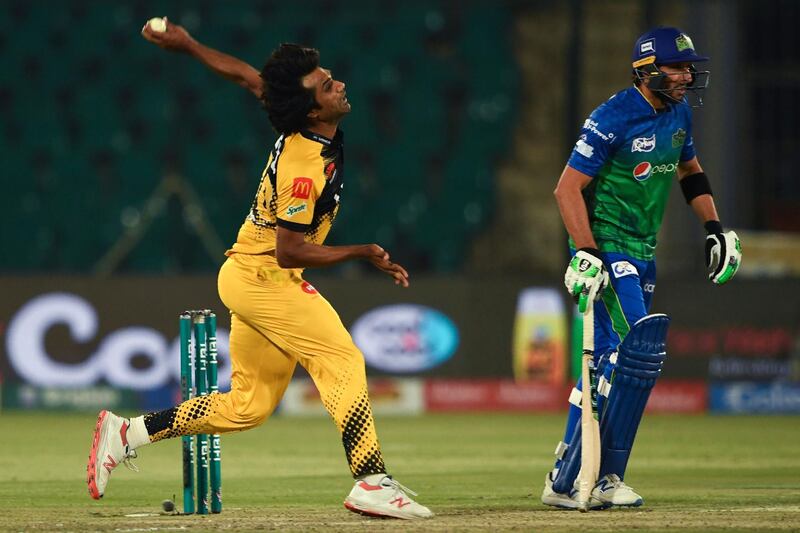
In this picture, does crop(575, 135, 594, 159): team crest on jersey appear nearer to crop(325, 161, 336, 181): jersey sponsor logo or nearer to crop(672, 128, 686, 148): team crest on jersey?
crop(672, 128, 686, 148): team crest on jersey

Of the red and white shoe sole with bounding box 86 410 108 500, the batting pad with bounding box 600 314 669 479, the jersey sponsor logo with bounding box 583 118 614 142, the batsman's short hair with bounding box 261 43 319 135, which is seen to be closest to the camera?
the batsman's short hair with bounding box 261 43 319 135

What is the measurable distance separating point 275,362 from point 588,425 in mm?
1160

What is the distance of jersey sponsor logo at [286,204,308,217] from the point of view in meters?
5.17

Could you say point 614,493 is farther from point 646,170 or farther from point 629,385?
point 646,170

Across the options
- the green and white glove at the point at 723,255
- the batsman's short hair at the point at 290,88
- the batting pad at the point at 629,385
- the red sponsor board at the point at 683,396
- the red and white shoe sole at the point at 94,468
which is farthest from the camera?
the red sponsor board at the point at 683,396

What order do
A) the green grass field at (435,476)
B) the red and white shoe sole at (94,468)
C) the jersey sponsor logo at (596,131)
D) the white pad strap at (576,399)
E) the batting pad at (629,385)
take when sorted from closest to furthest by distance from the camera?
the green grass field at (435,476), the red and white shoe sole at (94,468), the batting pad at (629,385), the jersey sponsor logo at (596,131), the white pad strap at (576,399)

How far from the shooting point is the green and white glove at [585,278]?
5426 mm

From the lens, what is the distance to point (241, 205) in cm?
1435

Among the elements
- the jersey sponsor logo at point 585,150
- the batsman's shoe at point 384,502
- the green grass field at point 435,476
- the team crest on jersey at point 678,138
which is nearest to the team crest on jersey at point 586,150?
the jersey sponsor logo at point 585,150

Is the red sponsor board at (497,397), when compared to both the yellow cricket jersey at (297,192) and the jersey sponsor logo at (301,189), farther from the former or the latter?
the jersey sponsor logo at (301,189)

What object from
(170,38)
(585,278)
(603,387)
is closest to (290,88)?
(170,38)

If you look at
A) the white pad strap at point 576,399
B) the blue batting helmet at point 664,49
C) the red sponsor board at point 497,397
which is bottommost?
the red sponsor board at point 497,397

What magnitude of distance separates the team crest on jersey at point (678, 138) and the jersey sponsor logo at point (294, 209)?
1515 millimetres

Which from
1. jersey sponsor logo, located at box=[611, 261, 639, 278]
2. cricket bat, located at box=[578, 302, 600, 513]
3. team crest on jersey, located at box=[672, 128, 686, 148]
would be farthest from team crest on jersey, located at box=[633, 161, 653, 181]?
cricket bat, located at box=[578, 302, 600, 513]
